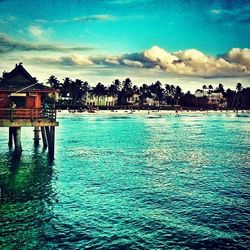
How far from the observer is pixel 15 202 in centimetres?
1908

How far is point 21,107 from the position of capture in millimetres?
33812

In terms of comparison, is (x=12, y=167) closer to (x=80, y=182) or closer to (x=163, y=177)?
(x=80, y=182)

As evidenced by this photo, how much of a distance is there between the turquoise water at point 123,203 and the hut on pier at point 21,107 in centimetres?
377

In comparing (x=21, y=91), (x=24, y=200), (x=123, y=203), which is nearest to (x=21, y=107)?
(x=21, y=91)

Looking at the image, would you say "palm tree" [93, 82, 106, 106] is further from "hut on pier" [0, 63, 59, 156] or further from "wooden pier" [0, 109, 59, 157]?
"wooden pier" [0, 109, 59, 157]

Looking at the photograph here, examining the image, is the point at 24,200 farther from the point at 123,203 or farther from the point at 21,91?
the point at 21,91

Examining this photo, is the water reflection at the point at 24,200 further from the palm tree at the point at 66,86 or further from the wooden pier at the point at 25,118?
the palm tree at the point at 66,86

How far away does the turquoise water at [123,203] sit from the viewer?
1440 centimetres

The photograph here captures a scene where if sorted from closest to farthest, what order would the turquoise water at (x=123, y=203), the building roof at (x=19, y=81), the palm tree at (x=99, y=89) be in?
the turquoise water at (x=123, y=203) → the building roof at (x=19, y=81) → the palm tree at (x=99, y=89)

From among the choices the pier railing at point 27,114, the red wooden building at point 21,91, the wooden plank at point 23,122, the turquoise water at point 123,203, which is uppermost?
the red wooden building at point 21,91

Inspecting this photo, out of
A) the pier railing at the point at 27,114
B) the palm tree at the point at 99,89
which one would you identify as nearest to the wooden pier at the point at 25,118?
the pier railing at the point at 27,114

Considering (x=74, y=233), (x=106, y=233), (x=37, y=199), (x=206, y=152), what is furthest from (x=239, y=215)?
(x=206, y=152)

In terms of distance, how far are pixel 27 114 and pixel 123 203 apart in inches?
649

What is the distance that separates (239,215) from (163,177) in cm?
968
